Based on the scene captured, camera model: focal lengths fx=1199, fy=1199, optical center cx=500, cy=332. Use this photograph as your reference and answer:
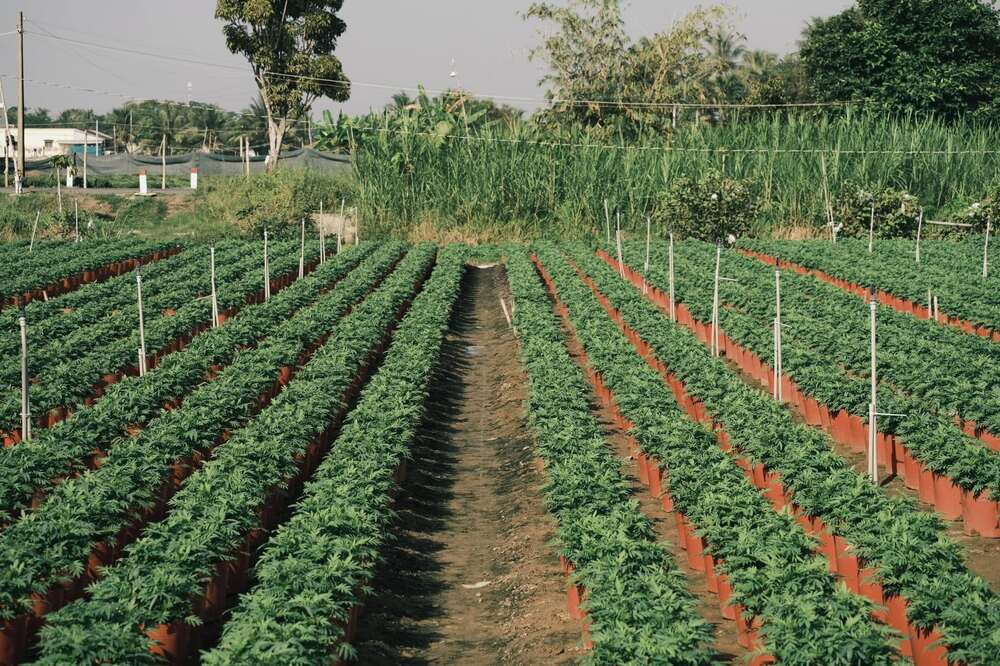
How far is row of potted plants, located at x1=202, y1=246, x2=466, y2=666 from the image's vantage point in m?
6.41

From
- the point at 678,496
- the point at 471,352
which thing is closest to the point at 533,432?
the point at 678,496

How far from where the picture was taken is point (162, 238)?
36.5 metres

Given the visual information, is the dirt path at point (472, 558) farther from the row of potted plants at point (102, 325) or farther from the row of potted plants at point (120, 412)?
the row of potted plants at point (102, 325)

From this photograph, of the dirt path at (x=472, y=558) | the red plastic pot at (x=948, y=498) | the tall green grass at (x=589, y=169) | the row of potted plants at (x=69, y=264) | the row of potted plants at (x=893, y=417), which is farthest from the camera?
the tall green grass at (x=589, y=169)

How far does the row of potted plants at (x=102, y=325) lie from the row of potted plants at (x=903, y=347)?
968cm

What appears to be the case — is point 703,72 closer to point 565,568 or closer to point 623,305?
point 623,305

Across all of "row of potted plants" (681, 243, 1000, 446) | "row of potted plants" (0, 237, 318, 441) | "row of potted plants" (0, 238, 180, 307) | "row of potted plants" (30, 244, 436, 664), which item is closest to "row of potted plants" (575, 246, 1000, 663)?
"row of potted plants" (681, 243, 1000, 446)

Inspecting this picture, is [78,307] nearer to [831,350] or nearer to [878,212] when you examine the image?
[831,350]

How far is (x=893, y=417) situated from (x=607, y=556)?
180 inches

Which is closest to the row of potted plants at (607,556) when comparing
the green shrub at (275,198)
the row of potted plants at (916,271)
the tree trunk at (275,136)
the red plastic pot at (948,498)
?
the red plastic pot at (948,498)

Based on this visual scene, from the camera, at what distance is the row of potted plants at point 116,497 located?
295 inches

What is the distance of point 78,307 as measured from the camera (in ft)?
70.5

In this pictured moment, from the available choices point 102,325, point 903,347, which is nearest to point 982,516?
point 903,347

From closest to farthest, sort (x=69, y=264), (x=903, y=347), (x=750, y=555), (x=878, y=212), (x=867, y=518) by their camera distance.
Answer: (x=750, y=555), (x=867, y=518), (x=903, y=347), (x=69, y=264), (x=878, y=212)
